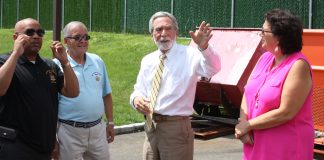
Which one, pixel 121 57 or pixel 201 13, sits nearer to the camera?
pixel 121 57

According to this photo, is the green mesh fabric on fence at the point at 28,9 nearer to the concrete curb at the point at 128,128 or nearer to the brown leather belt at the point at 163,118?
the concrete curb at the point at 128,128

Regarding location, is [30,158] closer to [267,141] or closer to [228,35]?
[267,141]

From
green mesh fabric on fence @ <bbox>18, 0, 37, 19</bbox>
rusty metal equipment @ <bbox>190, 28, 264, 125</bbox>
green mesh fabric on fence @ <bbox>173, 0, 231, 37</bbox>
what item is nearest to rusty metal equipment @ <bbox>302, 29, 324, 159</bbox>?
rusty metal equipment @ <bbox>190, 28, 264, 125</bbox>

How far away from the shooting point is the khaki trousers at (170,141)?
4.60 m

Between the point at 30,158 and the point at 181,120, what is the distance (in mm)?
1281

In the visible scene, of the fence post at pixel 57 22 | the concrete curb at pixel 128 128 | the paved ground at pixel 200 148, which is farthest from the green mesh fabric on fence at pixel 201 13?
the fence post at pixel 57 22

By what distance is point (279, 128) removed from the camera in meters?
3.73

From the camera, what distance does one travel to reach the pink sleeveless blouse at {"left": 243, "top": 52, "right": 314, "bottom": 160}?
370cm

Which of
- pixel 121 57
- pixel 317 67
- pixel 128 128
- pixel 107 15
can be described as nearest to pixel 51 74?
pixel 317 67

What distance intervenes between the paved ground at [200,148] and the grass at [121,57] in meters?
0.89

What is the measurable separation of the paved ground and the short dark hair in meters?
4.54

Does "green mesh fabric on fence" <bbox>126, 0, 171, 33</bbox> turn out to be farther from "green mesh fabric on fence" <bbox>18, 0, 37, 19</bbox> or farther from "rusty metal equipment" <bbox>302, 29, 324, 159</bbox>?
"rusty metal equipment" <bbox>302, 29, 324, 159</bbox>

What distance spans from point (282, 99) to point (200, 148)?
5.15 metres

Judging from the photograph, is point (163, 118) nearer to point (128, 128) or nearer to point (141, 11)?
point (128, 128)
